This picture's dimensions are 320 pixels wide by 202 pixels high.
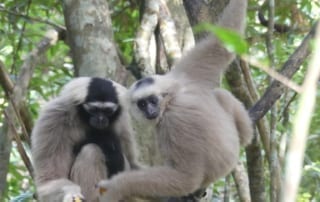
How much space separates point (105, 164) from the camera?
Result: 4.59m

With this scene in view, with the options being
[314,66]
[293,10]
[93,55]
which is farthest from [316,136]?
[314,66]

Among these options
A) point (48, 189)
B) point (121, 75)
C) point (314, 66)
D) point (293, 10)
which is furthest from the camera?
point (293, 10)

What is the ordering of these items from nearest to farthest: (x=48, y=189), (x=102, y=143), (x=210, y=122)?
(x=210, y=122), (x=48, y=189), (x=102, y=143)

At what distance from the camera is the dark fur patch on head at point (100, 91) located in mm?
4449

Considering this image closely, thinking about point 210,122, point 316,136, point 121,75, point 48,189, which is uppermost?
point 121,75

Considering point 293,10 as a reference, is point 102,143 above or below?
below

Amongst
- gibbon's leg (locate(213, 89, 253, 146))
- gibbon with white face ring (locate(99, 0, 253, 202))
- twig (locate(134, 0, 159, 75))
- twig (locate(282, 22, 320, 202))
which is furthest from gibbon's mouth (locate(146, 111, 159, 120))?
twig (locate(282, 22, 320, 202))

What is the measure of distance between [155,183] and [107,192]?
1.53 ft

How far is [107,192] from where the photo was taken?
4.12 metres

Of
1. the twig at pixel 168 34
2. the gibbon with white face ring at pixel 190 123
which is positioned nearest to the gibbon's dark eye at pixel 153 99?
the gibbon with white face ring at pixel 190 123

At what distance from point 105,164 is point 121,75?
0.96 meters

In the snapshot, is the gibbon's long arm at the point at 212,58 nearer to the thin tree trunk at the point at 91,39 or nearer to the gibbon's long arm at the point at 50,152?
the thin tree trunk at the point at 91,39

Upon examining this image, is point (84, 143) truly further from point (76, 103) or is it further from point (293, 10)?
point (293, 10)

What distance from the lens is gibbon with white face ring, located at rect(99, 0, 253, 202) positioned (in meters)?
3.83
